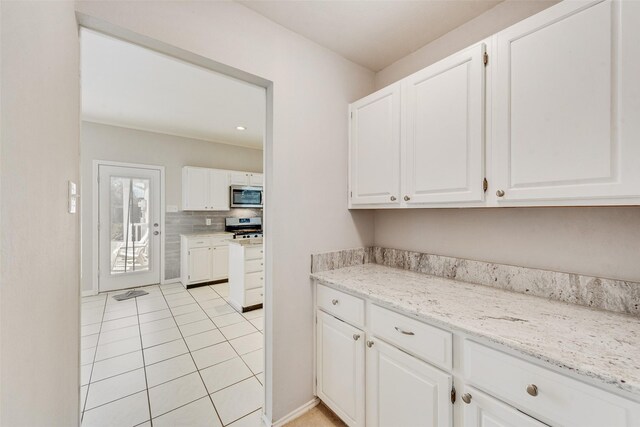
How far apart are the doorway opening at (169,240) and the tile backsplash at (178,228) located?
0.06 feet

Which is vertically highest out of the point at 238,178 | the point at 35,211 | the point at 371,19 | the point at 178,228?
the point at 371,19

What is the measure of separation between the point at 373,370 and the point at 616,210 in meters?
1.35

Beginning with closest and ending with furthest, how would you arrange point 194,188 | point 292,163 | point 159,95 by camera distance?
1. point 292,163
2. point 159,95
3. point 194,188

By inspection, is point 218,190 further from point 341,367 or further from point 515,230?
point 515,230

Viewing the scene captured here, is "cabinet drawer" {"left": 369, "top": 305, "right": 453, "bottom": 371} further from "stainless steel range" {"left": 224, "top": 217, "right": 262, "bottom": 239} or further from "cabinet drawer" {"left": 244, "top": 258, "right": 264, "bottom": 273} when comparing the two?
"stainless steel range" {"left": 224, "top": 217, "right": 262, "bottom": 239}

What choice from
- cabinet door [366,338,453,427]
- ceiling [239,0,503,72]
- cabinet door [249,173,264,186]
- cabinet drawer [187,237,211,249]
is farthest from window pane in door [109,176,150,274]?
cabinet door [366,338,453,427]

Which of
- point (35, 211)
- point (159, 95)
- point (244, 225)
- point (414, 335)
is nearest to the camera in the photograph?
point (35, 211)

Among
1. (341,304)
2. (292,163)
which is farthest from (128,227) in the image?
(341,304)

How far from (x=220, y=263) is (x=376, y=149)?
152 inches

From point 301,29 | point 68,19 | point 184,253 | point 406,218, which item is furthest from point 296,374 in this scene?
point 184,253

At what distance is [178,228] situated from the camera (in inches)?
182

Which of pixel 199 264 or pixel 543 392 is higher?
pixel 543 392

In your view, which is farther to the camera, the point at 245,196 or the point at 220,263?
the point at 245,196

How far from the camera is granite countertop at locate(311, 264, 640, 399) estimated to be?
76 centimetres
